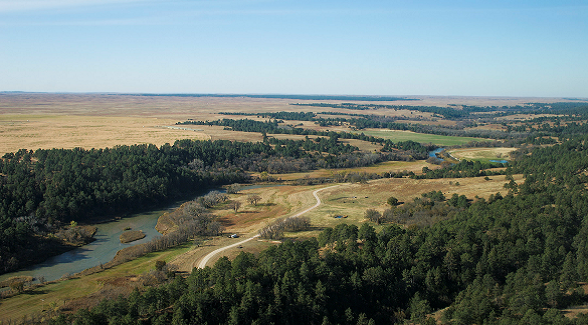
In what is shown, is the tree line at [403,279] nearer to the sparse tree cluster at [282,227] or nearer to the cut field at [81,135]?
the sparse tree cluster at [282,227]

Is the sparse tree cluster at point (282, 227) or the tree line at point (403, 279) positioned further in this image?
the sparse tree cluster at point (282, 227)

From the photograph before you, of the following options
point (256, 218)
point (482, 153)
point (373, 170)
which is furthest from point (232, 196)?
point (482, 153)

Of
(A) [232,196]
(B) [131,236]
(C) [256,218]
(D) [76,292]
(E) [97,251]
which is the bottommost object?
(E) [97,251]

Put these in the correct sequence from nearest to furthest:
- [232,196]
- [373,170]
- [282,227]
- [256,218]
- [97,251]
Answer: [97,251] < [282,227] < [256,218] < [232,196] < [373,170]

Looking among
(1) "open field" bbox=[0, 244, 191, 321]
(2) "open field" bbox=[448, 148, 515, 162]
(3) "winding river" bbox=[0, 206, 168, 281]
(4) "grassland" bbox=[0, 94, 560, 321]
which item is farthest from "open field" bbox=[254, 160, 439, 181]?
(1) "open field" bbox=[0, 244, 191, 321]

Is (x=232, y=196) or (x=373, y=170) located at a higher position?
(x=373, y=170)

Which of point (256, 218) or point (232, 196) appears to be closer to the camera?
point (256, 218)

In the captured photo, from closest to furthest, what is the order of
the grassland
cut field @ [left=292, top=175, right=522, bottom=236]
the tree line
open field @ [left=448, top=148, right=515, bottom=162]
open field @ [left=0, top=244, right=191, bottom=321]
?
the tree line < open field @ [left=0, top=244, right=191, bottom=321] < the grassland < cut field @ [left=292, top=175, right=522, bottom=236] < open field @ [left=448, top=148, right=515, bottom=162]

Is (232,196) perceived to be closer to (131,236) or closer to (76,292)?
(131,236)

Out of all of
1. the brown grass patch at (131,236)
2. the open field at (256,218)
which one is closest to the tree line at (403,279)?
the open field at (256,218)

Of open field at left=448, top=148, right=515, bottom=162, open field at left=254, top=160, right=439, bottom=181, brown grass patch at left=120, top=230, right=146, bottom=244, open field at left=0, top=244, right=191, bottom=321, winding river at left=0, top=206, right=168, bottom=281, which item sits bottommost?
winding river at left=0, top=206, right=168, bottom=281

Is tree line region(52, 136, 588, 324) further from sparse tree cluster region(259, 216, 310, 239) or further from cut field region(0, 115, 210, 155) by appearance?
cut field region(0, 115, 210, 155)

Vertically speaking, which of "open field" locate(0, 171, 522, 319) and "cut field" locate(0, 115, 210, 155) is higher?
"cut field" locate(0, 115, 210, 155)
